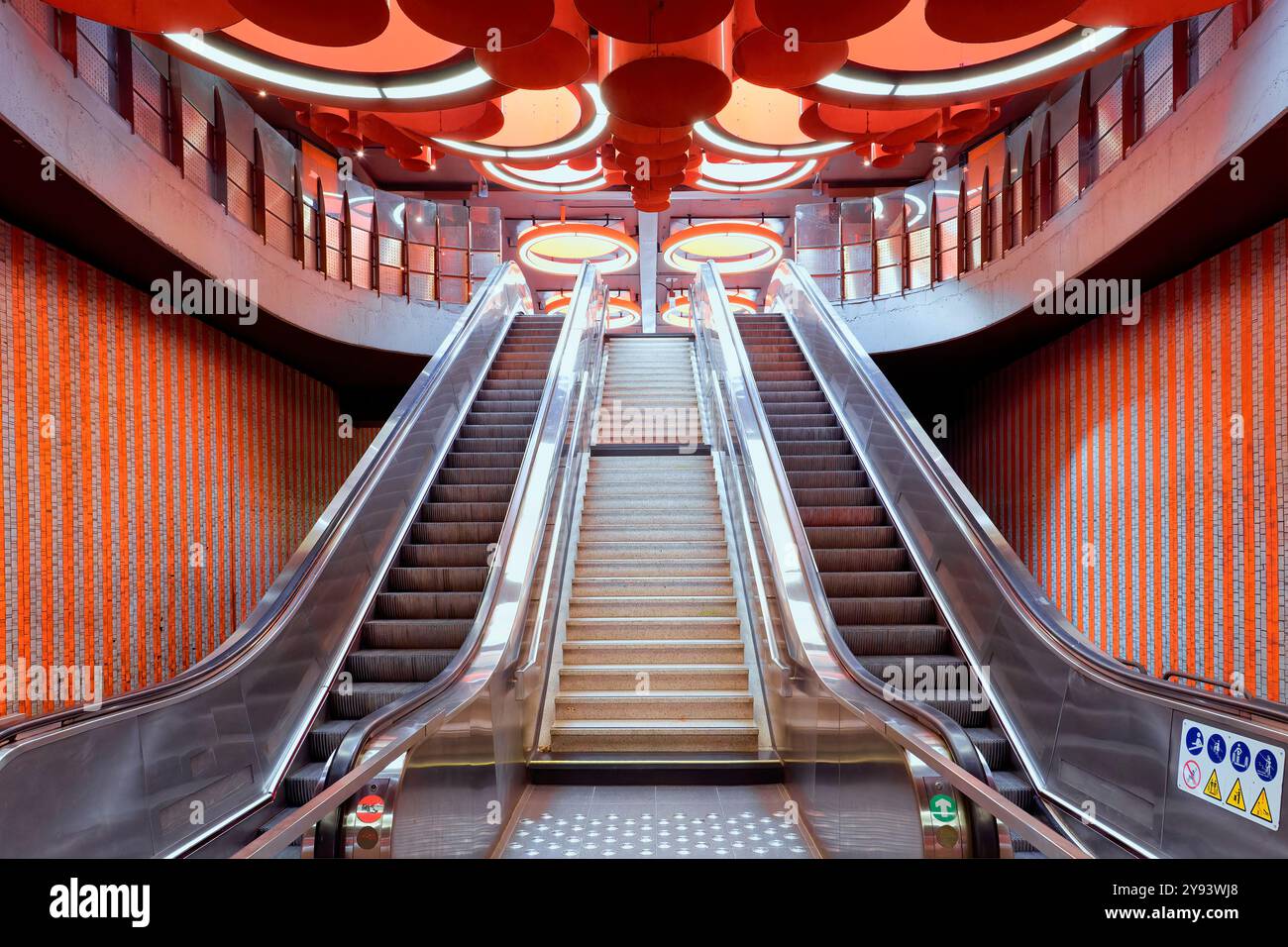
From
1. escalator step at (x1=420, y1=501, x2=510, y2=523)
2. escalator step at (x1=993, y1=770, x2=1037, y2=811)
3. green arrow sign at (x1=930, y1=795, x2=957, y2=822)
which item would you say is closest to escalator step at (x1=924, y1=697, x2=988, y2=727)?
escalator step at (x1=993, y1=770, x2=1037, y2=811)

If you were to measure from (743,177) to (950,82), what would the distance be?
5.13 meters

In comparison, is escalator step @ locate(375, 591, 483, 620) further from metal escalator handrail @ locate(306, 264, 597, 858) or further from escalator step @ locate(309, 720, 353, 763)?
escalator step @ locate(309, 720, 353, 763)

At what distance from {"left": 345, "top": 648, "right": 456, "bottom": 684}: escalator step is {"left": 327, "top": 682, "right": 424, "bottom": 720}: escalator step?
0.17m

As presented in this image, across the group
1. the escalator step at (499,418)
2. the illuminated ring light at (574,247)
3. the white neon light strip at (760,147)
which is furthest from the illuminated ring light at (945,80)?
the illuminated ring light at (574,247)

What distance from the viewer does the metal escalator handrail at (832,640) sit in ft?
7.22

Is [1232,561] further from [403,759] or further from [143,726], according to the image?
[143,726]

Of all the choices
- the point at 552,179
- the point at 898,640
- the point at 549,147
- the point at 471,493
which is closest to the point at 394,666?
the point at 471,493

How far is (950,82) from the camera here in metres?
5.62

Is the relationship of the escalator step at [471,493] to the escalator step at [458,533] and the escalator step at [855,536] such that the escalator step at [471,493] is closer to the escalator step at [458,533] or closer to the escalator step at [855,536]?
the escalator step at [458,533]

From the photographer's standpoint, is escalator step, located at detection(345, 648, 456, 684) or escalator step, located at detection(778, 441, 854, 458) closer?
escalator step, located at detection(345, 648, 456, 684)

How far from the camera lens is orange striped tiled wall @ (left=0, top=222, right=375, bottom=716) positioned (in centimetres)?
563

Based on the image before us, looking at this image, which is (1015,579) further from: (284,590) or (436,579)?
(284,590)
